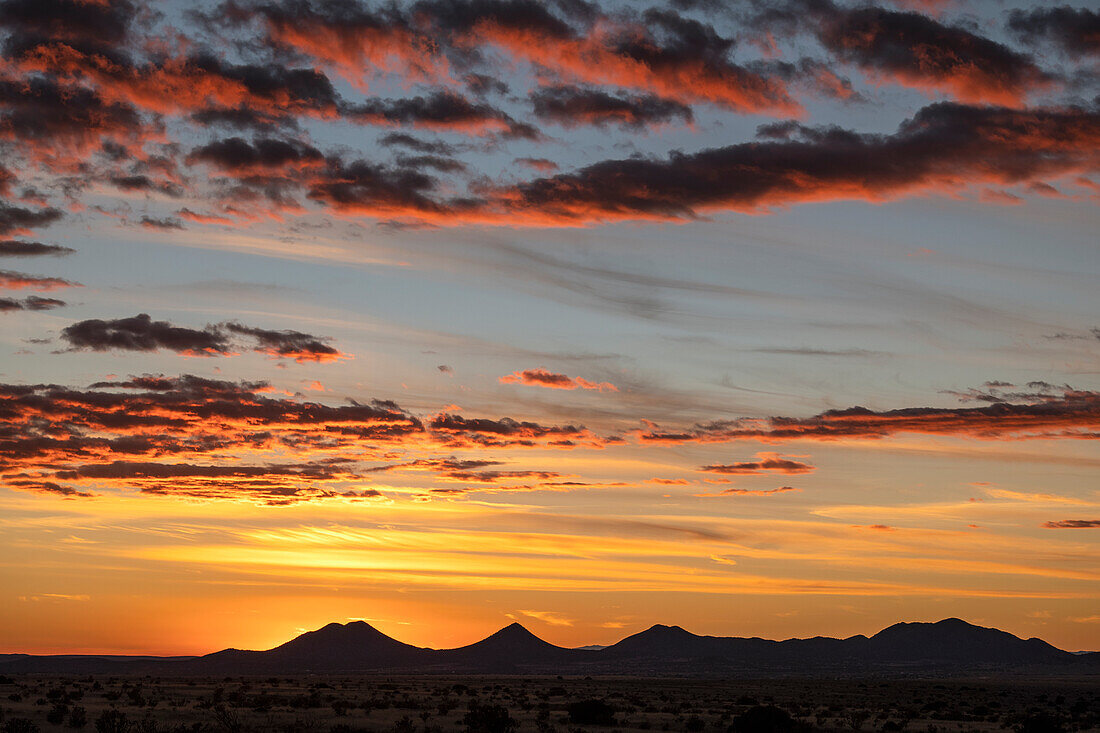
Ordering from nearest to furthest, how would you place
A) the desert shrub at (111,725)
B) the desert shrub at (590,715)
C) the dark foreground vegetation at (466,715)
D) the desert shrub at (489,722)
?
the desert shrub at (111,725), the dark foreground vegetation at (466,715), the desert shrub at (489,722), the desert shrub at (590,715)

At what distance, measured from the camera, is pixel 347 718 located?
164 ft

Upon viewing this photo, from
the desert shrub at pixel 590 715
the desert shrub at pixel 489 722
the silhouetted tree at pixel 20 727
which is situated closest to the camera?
the silhouetted tree at pixel 20 727

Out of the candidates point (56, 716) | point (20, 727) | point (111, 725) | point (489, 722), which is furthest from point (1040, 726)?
point (56, 716)

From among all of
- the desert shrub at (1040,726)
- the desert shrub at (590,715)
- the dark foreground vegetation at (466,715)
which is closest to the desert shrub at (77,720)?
the dark foreground vegetation at (466,715)

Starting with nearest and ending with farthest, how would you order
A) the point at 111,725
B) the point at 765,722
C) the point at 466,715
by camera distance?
the point at 111,725, the point at 765,722, the point at 466,715

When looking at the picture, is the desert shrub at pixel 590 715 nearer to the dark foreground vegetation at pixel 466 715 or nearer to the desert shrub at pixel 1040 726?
the dark foreground vegetation at pixel 466 715

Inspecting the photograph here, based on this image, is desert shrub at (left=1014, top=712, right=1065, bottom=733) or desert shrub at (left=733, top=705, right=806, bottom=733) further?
desert shrub at (left=1014, top=712, right=1065, bottom=733)

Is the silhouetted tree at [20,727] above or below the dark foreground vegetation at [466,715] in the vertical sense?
above

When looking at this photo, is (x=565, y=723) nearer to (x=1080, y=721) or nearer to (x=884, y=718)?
(x=884, y=718)

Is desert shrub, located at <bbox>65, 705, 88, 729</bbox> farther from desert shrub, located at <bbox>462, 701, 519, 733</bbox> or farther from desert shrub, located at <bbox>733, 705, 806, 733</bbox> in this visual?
desert shrub, located at <bbox>733, 705, 806, 733</bbox>

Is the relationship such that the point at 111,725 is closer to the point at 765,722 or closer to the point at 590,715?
the point at 590,715

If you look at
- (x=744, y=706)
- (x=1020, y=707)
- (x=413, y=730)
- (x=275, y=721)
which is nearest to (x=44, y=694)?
(x=275, y=721)

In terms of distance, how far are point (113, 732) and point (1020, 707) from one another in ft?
218

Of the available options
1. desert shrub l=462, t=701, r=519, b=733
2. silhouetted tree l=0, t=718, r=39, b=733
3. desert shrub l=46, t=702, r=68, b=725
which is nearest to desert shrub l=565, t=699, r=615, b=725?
desert shrub l=462, t=701, r=519, b=733
